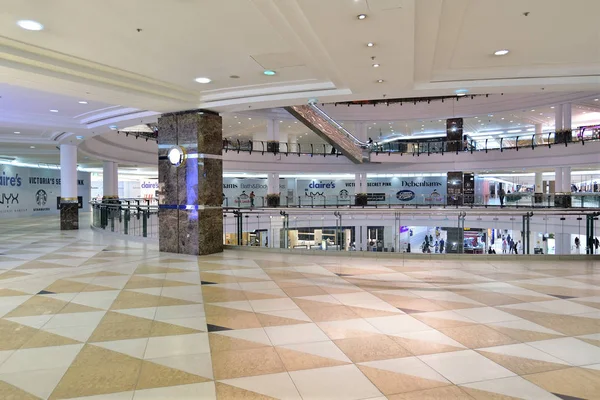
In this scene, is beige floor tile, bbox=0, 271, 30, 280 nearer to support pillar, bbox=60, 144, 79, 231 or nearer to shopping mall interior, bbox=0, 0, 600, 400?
shopping mall interior, bbox=0, 0, 600, 400

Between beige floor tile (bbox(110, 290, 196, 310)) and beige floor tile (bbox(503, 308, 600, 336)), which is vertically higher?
beige floor tile (bbox(110, 290, 196, 310))

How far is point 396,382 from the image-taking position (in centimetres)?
281

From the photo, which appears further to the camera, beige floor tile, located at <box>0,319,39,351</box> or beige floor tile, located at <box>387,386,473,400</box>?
beige floor tile, located at <box>0,319,39,351</box>

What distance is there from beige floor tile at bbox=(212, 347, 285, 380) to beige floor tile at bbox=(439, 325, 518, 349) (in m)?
1.70

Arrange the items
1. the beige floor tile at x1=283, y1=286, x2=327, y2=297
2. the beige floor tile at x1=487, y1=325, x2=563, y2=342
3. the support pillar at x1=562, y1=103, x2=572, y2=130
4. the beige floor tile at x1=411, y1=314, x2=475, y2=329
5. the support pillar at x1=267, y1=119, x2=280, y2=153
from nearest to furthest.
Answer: the beige floor tile at x1=487, y1=325, x2=563, y2=342 → the beige floor tile at x1=411, y1=314, x2=475, y2=329 → the beige floor tile at x1=283, y1=286, x2=327, y2=297 → the support pillar at x1=562, y1=103, x2=572, y2=130 → the support pillar at x1=267, y1=119, x2=280, y2=153

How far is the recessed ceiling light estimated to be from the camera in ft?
14.3

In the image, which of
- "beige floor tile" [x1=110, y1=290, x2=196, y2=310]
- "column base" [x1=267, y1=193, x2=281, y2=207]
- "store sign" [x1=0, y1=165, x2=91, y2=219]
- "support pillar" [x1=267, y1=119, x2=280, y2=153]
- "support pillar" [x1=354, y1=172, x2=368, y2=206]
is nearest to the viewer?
"beige floor tile" [x1=110, y1=290, x2=196, y2=310]

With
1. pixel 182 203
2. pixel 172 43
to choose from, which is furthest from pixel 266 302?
pixel 182 203

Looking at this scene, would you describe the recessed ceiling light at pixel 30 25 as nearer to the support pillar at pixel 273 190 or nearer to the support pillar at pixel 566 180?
the support pillar at pixel 273 190

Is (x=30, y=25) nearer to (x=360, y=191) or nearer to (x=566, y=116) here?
(x=360, y=191)

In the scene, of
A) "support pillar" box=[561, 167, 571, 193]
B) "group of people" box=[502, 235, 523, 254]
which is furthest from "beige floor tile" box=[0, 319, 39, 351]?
"support pillar" box=[561, 167, 571, 193]

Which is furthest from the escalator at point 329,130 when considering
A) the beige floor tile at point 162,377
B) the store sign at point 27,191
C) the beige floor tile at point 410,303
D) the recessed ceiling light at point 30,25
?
the store sign at point 27,191

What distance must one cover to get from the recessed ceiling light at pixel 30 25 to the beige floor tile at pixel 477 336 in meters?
5.52

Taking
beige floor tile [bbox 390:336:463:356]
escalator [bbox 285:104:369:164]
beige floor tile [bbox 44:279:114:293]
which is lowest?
beige floor tile [bbox 390:336:463:356]
